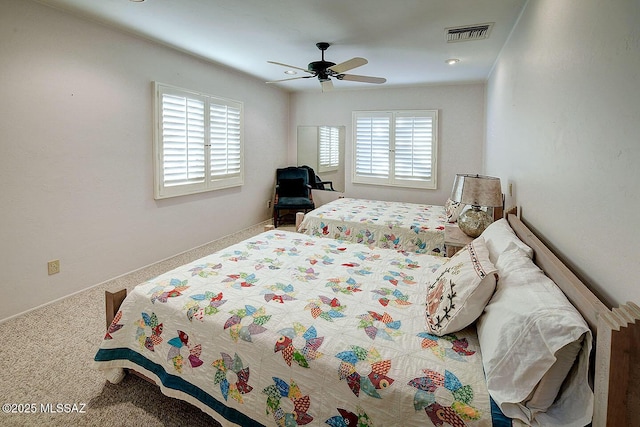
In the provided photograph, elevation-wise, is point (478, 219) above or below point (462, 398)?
above

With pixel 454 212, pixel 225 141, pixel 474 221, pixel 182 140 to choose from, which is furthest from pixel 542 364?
pixel 225 141

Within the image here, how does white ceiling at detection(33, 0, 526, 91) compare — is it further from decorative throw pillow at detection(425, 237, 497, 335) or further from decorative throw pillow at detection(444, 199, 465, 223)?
decorative throw pillow at detection(425, 237, 497, 335)

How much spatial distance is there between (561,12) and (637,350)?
1.67m

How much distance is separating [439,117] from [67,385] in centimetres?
534

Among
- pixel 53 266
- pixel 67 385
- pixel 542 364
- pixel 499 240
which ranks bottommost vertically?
pixel 67 385

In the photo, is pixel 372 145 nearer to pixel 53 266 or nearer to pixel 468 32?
pixel 468 32

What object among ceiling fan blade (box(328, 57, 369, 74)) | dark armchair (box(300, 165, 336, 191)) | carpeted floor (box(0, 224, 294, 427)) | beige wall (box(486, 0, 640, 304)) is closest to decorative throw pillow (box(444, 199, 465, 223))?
beige wall (box(486, 0, 640, 304))

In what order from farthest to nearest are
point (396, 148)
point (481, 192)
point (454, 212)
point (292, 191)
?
point (292, 191) → point (396, 148) → point (454, 212) → point (481, 192)

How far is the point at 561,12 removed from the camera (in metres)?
1.69

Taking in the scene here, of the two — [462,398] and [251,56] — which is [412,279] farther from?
[251,56]

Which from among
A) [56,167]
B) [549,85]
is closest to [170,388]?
[56,167]

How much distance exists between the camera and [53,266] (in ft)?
9.29

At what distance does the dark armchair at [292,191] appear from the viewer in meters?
5.48

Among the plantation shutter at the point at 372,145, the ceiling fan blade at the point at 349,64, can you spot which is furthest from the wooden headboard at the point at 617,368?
the plantation shutter at the point at 372,145
